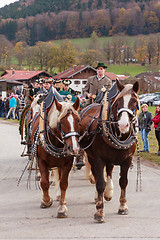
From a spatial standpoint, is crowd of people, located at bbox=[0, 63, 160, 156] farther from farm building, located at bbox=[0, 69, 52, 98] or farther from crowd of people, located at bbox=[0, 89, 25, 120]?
farm building, located at bbox=[0, 69, 52, 98]

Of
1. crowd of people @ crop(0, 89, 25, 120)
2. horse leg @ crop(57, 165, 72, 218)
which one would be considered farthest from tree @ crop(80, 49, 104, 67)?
horse leg @ crop(57, 165, 72, 218)

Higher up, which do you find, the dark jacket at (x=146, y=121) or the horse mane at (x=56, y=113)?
the horse mane at (x=56, y=113)

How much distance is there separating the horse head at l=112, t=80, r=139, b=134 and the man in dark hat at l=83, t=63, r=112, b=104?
7.93ft

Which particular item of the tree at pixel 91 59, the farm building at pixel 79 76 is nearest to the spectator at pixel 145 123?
the farm building at pixel 79 76

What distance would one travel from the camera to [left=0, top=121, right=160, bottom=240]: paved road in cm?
496

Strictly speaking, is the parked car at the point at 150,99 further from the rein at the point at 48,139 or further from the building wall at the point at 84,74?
the rein at the point at 48,139

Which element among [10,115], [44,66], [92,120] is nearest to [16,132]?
[10,115]

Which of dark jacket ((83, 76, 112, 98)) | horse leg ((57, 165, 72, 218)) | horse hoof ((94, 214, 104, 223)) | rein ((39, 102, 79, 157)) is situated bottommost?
horse hoof ((94, 214, 104, 223))

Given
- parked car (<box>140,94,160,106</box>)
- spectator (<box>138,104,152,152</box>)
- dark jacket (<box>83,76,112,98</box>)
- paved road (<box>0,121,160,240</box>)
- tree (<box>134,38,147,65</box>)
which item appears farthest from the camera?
tree (<box>134,38,147,65</box>)

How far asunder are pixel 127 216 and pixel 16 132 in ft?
47.1

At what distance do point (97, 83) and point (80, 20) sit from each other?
162712 mm

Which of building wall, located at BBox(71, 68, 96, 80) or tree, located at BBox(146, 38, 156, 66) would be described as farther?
tree, located at BBox(146, 38, 156, 66)

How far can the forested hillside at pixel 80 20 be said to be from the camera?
505 ft

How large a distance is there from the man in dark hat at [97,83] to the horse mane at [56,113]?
234 centimetres
